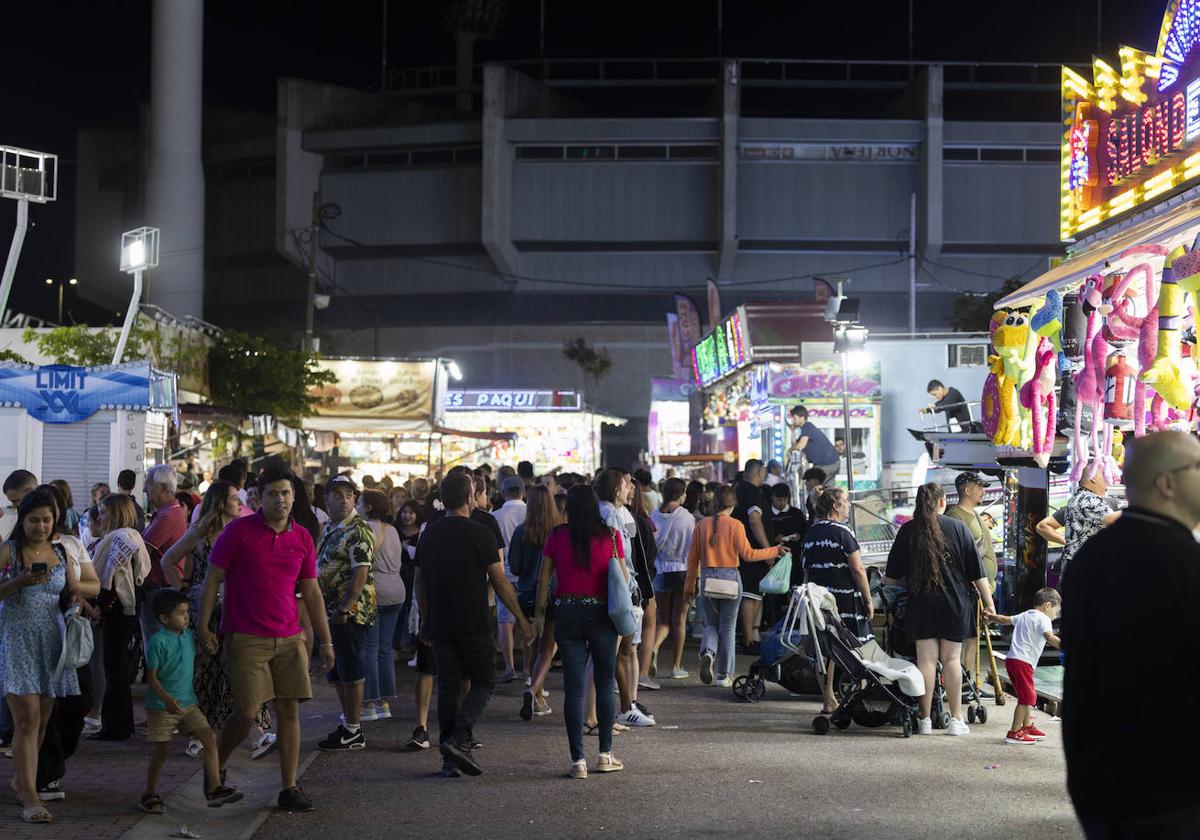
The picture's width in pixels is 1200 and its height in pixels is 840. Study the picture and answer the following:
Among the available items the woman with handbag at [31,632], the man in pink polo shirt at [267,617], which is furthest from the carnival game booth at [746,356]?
the woman with handbag at [31,632]

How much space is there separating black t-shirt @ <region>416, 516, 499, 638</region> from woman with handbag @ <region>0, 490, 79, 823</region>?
6.92 ft

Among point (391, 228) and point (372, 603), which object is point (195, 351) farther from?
point (391, 228)

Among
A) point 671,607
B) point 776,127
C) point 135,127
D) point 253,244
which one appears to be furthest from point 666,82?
point 671,607

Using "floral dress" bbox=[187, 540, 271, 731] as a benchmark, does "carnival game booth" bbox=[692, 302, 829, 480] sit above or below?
above

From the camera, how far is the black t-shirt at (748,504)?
1539 cm

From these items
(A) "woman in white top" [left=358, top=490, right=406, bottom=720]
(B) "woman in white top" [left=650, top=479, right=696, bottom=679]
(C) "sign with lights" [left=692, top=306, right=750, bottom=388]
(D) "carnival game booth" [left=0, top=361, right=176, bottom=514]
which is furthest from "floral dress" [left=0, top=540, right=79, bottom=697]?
(C) "sign with lights" [left=692, top=306, right=750, bottom=388]

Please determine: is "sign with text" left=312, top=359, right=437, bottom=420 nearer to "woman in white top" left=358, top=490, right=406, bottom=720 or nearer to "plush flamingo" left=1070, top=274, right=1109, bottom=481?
"woman in white top" left=358, top=490, right=406, bottom=720

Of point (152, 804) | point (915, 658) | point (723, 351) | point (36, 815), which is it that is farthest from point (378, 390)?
point (36, 815)

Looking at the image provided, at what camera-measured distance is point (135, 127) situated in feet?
236

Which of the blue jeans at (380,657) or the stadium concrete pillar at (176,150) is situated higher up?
the stadium concrete pillar at (176,150)

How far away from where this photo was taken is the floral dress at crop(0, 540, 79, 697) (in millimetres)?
7414

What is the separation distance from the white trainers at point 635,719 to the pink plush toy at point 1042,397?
427 centimetres

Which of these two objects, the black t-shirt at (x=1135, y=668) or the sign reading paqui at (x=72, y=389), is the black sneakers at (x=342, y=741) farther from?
the sign reading paqui at (x=72, y=389)

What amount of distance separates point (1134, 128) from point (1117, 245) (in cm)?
115
